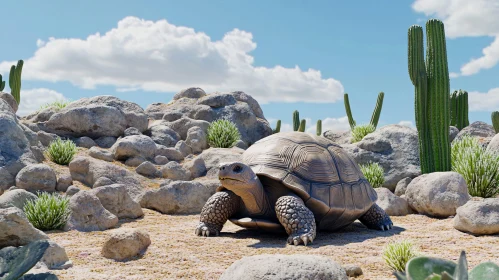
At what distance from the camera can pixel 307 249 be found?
5941mm

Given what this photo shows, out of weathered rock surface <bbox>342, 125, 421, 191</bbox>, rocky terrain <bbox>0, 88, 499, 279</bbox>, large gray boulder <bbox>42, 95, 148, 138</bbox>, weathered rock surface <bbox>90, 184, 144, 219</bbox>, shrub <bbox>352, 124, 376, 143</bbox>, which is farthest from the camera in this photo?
shrub <bbox>352, 124, 376, 143</bbox>

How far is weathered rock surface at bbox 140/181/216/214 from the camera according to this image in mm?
9148

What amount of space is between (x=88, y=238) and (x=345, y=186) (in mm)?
3568

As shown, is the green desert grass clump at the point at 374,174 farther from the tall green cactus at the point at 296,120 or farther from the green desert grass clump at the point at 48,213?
the tall green cactus at the point at 296,120

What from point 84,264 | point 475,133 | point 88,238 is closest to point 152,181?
point 88,238

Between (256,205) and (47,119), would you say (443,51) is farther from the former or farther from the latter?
(47,119)

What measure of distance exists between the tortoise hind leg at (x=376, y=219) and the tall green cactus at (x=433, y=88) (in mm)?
4102

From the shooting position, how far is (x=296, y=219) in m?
6.25

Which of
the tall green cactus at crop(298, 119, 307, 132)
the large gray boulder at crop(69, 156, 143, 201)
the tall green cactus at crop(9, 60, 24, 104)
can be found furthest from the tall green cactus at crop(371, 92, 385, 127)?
the tall green cactus at crop(9, 60, 24, 104)

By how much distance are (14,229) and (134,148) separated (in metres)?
6.70

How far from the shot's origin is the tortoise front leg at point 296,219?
6.22 m

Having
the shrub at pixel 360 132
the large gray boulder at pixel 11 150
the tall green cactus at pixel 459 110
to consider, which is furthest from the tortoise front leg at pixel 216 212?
the tall green cactus at pixel 459 110

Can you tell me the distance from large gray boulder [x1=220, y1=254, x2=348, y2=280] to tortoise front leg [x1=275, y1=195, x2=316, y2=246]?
2127mm

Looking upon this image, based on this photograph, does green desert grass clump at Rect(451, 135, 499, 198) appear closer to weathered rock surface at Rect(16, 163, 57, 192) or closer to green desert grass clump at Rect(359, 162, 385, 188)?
green desert grass clump at Rect(359, 162, 385, 188)
